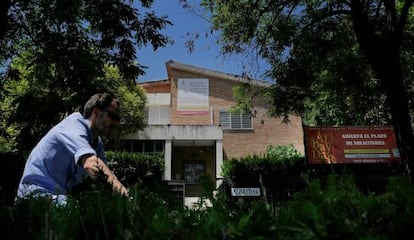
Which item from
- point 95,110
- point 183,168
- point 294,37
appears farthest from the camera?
point 183,168

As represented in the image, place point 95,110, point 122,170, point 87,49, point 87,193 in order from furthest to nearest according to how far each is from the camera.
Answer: point 122,170 < point 87,49 < point 95,110 < point 87,193

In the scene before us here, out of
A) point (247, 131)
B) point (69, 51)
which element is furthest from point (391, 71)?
point (247, 131)

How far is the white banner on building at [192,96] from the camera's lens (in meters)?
34.2

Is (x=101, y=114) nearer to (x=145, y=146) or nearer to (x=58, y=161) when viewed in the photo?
(x=58, y=161)

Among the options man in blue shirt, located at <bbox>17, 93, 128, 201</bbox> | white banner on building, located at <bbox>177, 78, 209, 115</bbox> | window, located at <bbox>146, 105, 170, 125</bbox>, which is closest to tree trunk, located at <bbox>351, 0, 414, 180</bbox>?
man in blue shirt, located at <bbox>17, 93, 128, 201</bbox>

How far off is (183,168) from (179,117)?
3917mm

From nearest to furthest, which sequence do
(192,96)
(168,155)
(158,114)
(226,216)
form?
(226,216) → (168,155) → (192,96) → (158,114)

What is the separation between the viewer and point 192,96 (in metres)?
34.5

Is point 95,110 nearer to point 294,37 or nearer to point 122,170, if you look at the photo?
point 294,37

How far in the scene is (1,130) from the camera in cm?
1341

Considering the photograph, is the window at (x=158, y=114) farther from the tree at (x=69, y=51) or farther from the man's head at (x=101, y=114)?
the man's head at (x=101, y=114)

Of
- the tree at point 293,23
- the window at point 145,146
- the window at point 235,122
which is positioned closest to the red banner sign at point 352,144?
the tree at point 293,23

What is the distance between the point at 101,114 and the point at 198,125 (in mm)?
28277

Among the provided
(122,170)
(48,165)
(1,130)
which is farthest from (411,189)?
(122,170)
